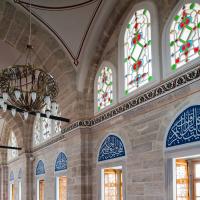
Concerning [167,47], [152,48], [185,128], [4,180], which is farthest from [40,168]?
[185,128]

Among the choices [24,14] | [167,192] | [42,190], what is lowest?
[42,190]

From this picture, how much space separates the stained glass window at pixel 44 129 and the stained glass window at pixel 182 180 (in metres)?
4.89

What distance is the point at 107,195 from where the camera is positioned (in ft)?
23.1

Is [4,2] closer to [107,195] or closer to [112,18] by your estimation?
[112,18]

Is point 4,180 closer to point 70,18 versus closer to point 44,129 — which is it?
point 44,129

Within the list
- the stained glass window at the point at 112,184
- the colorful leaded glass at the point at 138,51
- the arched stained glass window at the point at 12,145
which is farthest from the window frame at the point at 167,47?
the arched stained glass window at the point at 12,145

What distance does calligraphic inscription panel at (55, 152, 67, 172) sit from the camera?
8.71m

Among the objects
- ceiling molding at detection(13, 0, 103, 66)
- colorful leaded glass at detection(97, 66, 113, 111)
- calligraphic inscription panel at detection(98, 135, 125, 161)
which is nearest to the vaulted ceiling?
ceiling molding at detection(13, 0, 103, 66)

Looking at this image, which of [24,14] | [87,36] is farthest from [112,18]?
[24,14]

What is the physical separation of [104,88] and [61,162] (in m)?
2.67

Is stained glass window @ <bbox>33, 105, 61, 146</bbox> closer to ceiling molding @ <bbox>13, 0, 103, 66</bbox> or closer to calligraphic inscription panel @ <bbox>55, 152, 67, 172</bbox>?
calligraphic inscription panel @ <bbox>55, 152, 67, 172</bbox>

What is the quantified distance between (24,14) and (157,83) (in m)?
3.63

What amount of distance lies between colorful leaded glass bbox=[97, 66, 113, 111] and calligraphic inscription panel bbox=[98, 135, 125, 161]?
738 millimetres

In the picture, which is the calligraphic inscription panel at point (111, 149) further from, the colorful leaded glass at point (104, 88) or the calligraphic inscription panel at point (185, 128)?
the calligraphic inscription panel at point (185, 128)
